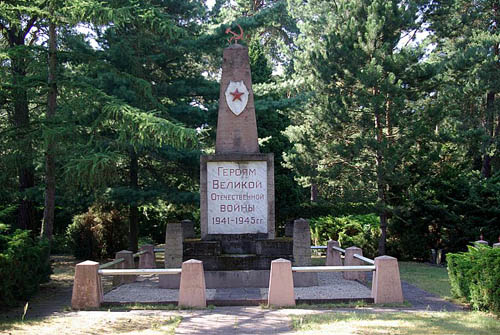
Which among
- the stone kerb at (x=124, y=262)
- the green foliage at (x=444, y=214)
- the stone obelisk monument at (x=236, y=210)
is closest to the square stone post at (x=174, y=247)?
the stone obelisk monument at (x=236, y=210)

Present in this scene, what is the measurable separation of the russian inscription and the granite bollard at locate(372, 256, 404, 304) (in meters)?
3.29

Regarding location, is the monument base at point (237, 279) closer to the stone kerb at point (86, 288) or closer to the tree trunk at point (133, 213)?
the stone kerb at point (86, 288)

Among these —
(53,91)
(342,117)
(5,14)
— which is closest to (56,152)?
(53,91)

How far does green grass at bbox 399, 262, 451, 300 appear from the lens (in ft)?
37.9

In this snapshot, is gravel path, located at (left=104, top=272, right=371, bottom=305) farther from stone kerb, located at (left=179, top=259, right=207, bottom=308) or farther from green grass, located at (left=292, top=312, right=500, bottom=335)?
green grass, located at (left=292, top=312, right=500, bottom=335)

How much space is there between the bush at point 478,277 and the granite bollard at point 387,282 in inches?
48.7

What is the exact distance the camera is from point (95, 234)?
60.3 feet

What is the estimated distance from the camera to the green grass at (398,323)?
7207 millimetres

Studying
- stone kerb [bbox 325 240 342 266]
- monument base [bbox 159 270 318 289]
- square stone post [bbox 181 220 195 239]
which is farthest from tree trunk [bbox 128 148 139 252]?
monument base [bbox 159 270 318 289]

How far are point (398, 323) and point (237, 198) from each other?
528cm

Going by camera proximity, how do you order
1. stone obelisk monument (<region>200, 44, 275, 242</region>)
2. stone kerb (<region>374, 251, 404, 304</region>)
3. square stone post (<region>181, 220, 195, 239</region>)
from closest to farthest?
stone kerb (<region>374, 251, 404, 304</region>), stone obelisk monument (<region>200, 44, 275, 242</region>), square stone post (<region>181, 220, 195, 239</region>)

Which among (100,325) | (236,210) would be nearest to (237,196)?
(236,210)

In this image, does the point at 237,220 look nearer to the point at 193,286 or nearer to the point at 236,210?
the point at 236,210

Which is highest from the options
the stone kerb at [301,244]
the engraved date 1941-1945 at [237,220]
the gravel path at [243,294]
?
the engraved date 1941-1945 at [237,220]
